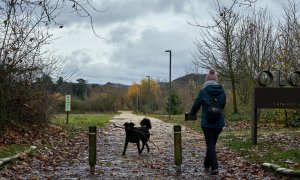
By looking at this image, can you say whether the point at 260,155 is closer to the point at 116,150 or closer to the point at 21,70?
the point at 116,150

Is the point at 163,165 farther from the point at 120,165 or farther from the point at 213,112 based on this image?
the point at 213,112

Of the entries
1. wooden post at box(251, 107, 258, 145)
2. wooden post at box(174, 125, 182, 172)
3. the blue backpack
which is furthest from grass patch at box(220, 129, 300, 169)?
wooden post at box(174, 125, 182, 172)

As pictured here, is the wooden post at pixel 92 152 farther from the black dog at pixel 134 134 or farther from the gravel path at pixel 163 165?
the black dog at pixel 134 134

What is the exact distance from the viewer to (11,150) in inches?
461

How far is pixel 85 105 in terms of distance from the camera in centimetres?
7250

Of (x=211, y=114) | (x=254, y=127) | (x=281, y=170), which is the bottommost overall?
(x=281, y=170)

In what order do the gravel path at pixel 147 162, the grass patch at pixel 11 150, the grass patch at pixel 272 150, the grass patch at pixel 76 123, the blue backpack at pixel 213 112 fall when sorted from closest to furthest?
1. the blue backpack at pixel 213 112
2. the gravel path at pixel 147 162
3. the grass patch at pixel 272 150
4. the grass patch at pixel 11 150
5. the grass patch at pixel 76 123

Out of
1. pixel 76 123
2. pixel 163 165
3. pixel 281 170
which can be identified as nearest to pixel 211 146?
pixel 281 170

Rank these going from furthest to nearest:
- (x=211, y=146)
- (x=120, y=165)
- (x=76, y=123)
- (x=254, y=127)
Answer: (x=76, y=123) → (x=254, y=127) → (x=120, y=165) → (x=211, y=146)

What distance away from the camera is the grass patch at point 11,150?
10920 millimetres

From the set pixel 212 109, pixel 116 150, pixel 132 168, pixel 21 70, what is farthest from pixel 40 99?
pixel 212 109

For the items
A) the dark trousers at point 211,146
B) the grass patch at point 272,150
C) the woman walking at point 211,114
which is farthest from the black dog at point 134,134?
the dark trousers at point 211,146

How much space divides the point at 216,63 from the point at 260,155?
77.7 ft

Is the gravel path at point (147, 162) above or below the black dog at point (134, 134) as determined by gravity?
below
